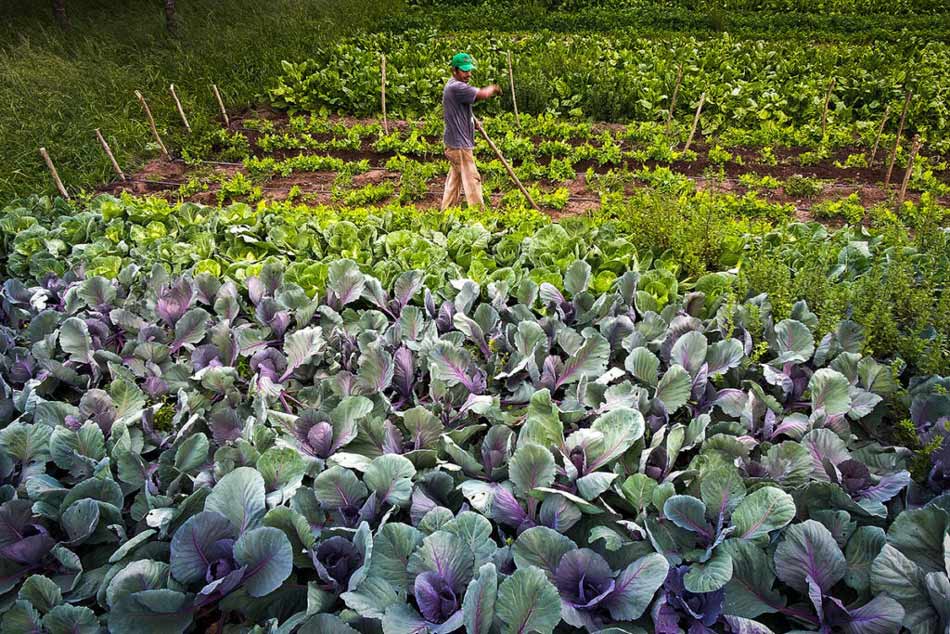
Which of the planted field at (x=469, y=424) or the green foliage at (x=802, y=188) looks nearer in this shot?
the planted field at (x=469, y=424)

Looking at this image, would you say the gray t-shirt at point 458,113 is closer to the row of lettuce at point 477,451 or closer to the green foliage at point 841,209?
the row of lettuce at point 477,451

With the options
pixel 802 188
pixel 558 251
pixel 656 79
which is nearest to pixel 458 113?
pixel 558 251

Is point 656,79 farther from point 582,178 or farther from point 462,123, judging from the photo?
point 462,123

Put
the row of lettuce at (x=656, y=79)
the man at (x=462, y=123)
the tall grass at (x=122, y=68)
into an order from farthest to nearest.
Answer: the row of lettuce at (x=656, y=79)
the tall grass at (x=122, y=68)
the man at (x=462, y=123)

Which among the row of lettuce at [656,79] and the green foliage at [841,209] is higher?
the row of lettuce at [656,79]

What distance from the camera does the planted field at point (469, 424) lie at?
1789mm

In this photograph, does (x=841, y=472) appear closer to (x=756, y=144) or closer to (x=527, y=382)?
(x=527, y=382)

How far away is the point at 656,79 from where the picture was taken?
10.3m

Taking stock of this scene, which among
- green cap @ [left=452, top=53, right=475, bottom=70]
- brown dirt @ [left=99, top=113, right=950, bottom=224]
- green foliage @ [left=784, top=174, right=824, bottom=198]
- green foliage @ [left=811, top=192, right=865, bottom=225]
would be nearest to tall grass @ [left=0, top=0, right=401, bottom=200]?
brown dirt @ [left=99, top=113, right=950, bottom=224]

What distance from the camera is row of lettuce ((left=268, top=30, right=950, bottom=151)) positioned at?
945cm

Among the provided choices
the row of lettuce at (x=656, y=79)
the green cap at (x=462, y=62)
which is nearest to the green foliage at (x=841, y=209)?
the row of lettuce at (x=656, y=79)

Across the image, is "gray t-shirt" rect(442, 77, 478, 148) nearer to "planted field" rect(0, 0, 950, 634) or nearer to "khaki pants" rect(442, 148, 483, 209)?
"khaki pants" rect(442, 148, 483, 209)

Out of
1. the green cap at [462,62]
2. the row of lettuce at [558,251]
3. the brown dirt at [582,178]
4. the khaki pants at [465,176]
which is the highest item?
the green cap at [462,62]

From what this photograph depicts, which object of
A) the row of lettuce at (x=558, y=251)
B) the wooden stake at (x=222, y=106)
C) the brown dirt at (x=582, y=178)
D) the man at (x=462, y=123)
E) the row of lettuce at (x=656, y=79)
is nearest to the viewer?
the row of lettuce at (x=558, y=251)
